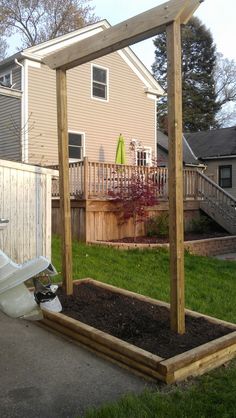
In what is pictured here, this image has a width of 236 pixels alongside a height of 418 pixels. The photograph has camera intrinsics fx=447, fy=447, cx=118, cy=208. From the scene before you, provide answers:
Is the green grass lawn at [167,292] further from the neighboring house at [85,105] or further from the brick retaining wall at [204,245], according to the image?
the neighboring house at [85,105]

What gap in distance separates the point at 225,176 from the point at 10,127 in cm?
1629

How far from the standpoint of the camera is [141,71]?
18.9 meters

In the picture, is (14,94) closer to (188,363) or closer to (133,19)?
(133,19)

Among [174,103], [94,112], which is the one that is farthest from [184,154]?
[174,103]

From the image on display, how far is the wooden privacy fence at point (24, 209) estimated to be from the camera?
20.7ft

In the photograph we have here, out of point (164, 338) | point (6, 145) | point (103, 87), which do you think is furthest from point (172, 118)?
point (103, 87)

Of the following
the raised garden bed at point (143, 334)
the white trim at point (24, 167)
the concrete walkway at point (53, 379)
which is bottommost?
the concrete walkway at point (53, 379)

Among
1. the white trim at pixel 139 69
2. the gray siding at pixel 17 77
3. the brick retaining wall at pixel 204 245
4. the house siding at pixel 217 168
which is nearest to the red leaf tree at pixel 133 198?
the brick retaining wall at pixel 204 245

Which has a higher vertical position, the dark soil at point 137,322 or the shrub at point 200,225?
the shrub at point 200,225

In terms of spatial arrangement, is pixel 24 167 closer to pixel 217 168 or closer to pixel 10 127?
pixel 10 127

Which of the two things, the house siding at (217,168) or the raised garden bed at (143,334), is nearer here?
the raised garden bed at (143,334)

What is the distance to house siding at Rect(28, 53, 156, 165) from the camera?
51.3 ft

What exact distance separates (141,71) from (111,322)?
1591 cm

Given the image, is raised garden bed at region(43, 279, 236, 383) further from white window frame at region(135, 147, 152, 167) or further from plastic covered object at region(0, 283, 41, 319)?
white window frame at region(135, 147, 152, 167)
